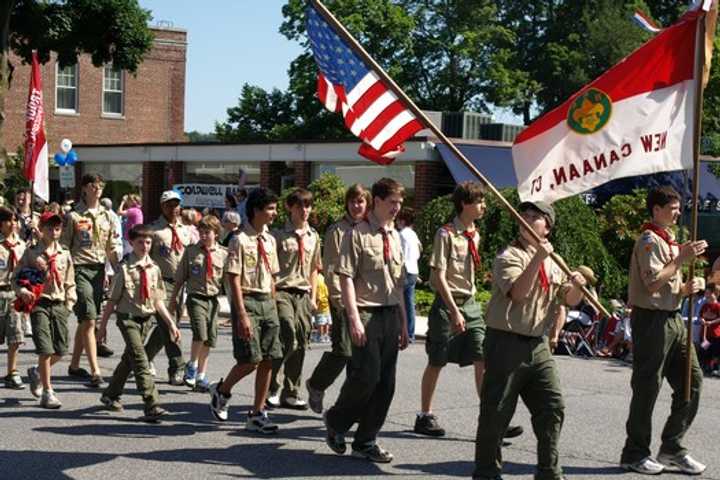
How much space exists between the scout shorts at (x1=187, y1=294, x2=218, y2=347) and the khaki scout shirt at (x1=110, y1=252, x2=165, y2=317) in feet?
3.56

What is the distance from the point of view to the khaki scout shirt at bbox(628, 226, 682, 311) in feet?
26.1

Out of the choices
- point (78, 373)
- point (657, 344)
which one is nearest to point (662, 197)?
point (657, 344)

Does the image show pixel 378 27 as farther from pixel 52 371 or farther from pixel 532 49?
pixel 52 371

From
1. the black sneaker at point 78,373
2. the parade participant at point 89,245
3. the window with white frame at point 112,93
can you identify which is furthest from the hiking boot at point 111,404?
the window with white frame at point 112,93

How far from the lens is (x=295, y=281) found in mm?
9969

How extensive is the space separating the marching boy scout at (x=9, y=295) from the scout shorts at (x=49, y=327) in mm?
735

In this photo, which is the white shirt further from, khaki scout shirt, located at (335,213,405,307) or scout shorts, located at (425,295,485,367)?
khaki scout shirt, located at (335,213,405,307)

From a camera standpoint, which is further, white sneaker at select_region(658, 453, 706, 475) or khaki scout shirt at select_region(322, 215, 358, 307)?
khaki scout shirt at select_region(322, 215, 358, 307)

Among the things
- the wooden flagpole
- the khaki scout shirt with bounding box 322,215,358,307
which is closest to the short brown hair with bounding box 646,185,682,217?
the wooden flagpole

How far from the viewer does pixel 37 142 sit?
54.9 feet

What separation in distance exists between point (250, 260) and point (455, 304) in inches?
61.8

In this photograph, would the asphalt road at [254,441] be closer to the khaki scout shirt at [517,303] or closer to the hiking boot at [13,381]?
the hiking boot at [13,381]

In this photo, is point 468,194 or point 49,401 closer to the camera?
point 468,194

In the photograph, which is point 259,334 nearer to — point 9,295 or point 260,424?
point 260,424
